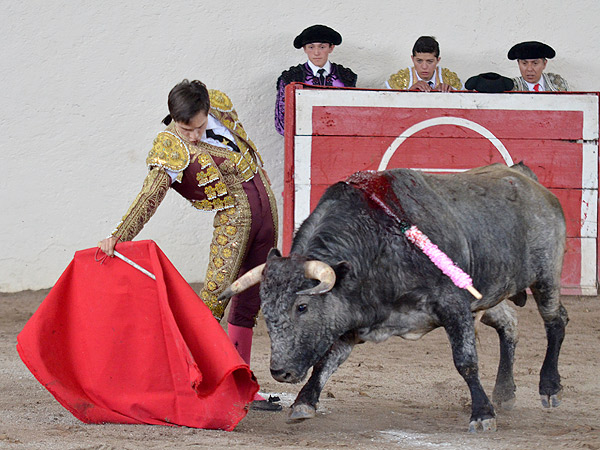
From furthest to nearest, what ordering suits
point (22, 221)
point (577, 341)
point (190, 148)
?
point (22, 221) < point (577, 341) < point (190, 148)

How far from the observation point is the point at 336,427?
11.4ft

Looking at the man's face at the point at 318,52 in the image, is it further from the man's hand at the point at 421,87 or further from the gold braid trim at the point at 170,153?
the gold braid trim at the point at 170,153

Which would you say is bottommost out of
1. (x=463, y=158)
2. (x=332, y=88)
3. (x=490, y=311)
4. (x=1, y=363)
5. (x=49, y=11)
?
(x=1, y=363)

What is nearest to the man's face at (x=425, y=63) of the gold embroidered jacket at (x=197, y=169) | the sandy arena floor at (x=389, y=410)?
the sandy arena floor at (x=389, y=410)

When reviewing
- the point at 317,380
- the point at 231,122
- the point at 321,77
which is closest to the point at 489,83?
the point at 321,77

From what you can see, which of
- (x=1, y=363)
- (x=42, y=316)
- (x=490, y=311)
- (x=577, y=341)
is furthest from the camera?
(x=577, y=341)

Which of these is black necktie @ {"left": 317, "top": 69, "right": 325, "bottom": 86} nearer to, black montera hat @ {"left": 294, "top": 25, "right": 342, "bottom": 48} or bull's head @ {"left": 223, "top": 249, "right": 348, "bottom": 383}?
black montera hat @ {"left": 294, "top": 25, "right": 342, "bottom": 48}

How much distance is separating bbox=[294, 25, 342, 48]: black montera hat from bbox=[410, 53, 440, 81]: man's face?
57 centimetres

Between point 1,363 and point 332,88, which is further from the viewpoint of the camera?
point 332,88

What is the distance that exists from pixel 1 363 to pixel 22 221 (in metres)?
2.02

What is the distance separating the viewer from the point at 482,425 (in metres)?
3.36

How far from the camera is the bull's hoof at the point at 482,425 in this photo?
335cm

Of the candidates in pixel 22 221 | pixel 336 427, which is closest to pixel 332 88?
pixel 22 221

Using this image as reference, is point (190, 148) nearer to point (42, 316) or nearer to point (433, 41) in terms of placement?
point (42, 316)
